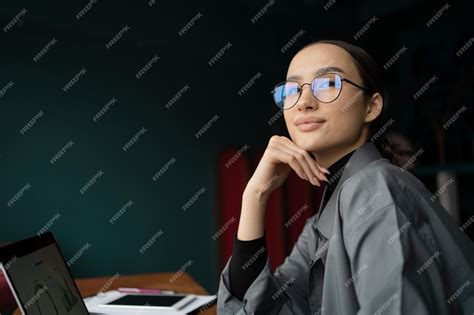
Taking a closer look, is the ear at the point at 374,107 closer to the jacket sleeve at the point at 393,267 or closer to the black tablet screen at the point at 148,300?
the jacket sleeve at the point at 393,267

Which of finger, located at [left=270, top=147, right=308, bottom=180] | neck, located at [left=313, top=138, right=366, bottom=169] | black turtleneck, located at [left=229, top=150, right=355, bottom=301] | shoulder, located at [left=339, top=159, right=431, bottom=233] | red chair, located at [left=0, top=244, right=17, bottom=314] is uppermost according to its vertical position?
red chair, located at [left=0, top=244, right=17, bottom=314]

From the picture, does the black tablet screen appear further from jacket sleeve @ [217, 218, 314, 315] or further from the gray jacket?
the gray jacket

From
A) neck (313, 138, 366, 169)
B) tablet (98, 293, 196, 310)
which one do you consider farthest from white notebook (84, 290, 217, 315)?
neck (313, 138, 366, 169)

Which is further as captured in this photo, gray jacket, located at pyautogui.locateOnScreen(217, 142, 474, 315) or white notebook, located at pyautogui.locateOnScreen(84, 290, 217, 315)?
white notebook, located at pyautogui.locateOnScreen(84, 290, 217, 315)

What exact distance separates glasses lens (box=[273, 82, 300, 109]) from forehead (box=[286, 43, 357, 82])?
0.03m

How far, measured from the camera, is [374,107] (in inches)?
42.6

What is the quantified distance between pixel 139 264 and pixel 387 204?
272 centimetres

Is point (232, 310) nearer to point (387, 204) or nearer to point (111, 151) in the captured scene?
point (387, 204)

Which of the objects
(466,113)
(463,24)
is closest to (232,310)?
(466,113)

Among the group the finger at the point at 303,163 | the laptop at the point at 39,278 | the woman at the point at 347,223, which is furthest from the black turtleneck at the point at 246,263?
the laptop at the point at 39,278

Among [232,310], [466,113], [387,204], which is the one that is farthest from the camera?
[466,113]

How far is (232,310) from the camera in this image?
1.13 m

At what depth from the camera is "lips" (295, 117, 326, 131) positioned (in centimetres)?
102

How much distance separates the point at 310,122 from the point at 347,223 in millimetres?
293
